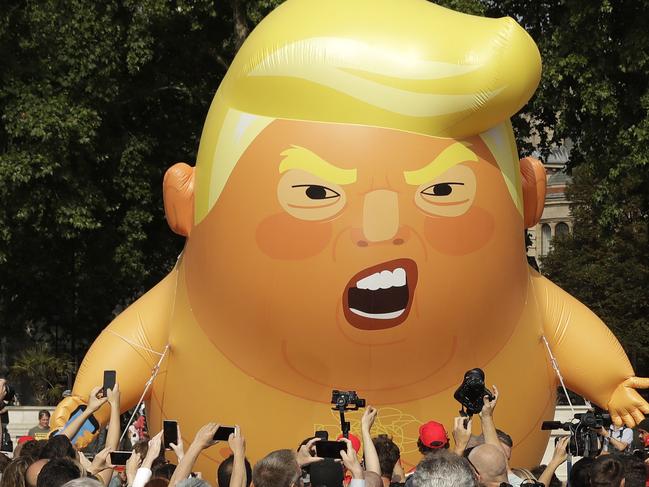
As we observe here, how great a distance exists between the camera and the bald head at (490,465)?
5.06 meters

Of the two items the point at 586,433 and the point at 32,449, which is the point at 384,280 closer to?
the point at 586,433

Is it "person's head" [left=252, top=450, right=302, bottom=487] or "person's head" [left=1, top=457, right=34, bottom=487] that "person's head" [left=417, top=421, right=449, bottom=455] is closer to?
"person's head" [left=252, top=450, right=302, bottom=487]

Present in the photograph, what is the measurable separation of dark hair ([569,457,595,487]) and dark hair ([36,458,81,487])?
203 centimetres

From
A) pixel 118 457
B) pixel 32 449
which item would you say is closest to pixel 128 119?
pixel 32 449

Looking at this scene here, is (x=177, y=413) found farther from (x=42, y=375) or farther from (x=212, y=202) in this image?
(x=42, y=375)

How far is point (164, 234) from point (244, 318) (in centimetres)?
1246

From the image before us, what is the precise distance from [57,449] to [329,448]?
1.33 m

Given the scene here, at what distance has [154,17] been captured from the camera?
60.7 feet

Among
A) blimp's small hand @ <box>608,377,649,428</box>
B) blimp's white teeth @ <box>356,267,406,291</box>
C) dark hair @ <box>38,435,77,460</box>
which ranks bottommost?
dark hair @ <box>38,435,77,460</box>

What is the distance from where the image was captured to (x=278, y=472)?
4.83 meters

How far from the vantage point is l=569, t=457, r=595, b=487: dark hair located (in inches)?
186

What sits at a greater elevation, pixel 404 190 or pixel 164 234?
pixel 164 234

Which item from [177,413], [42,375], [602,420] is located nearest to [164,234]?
[42,375]

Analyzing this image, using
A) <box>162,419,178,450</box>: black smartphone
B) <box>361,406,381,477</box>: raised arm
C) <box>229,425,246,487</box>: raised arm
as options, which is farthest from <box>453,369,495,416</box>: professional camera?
<box>229,425,246,487</box>: raised arm
